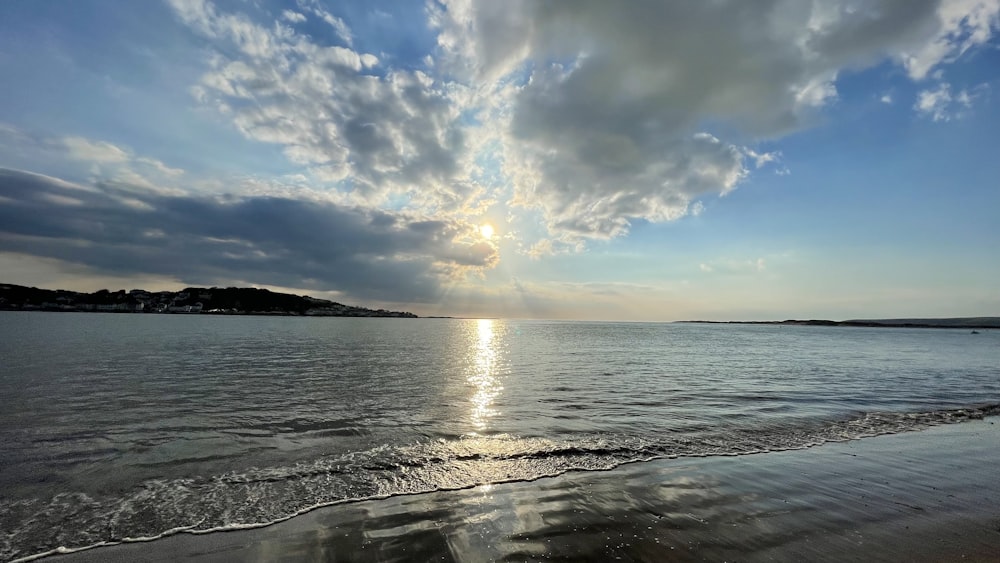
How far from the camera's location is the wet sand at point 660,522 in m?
6.54

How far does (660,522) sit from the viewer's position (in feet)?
24.9

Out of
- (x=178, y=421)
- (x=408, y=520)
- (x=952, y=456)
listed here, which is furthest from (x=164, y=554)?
(x=952, y=456)

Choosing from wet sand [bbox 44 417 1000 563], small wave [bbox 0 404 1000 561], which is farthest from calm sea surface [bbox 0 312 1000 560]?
wet sand [bbox 44 417 1000 563]

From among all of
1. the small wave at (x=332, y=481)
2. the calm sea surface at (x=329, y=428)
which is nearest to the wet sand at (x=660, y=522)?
the small wave at (x=332, y=481)

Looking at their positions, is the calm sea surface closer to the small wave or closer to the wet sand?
the small wave

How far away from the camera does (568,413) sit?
17969 millimetres

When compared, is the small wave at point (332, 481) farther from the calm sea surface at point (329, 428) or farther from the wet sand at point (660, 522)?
the wet sand at point (660, 522)

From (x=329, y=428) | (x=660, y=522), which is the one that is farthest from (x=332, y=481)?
(x=660, y=522)

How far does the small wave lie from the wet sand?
569 mm

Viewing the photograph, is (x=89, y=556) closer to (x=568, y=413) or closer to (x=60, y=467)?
(x=60, y=467)

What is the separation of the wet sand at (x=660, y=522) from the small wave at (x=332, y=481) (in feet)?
Result: 1.87

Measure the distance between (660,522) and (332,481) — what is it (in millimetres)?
7162

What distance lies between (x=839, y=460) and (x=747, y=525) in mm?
6606

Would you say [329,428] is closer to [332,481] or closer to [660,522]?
[332,481]
